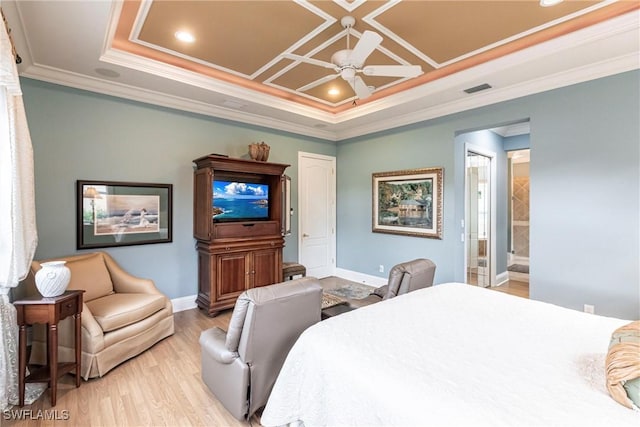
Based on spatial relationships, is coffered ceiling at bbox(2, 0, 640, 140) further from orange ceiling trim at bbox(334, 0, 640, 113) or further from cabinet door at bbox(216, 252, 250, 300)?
cabinet door at bbox(216, 252, 250, 300)

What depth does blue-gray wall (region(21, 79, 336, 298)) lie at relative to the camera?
3.14 meters

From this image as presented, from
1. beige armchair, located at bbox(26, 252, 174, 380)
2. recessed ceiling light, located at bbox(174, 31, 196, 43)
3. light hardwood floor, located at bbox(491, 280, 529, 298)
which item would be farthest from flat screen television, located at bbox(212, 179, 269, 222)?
light hardwood floor, located at bbox(491, 280, 529, 298)

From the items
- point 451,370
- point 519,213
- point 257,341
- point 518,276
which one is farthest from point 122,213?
point 519,213

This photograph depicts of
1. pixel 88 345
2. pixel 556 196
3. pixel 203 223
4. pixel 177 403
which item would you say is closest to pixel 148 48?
pixel 203 223

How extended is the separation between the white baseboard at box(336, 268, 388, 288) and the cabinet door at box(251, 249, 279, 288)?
175 cm

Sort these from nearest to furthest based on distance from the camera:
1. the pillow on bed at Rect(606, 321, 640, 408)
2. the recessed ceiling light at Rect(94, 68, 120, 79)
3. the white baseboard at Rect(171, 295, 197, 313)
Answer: the pillow on bed at Rect(606, 321, 640, 408)
the recessed ceiling light at Rect(94, 68, 120, 79)
the white baseboard at Rect(171, 295, 197, 313)

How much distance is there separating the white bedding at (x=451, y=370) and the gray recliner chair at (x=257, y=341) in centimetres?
27

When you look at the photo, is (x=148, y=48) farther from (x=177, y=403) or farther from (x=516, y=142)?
(x=516, y=142)

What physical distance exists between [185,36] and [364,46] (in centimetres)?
169

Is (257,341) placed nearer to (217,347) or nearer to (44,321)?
(217,347)

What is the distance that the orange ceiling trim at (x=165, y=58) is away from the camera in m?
2.53

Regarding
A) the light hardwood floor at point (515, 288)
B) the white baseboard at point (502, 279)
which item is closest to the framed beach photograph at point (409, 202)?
the light hardwood floor at point (515, 288)

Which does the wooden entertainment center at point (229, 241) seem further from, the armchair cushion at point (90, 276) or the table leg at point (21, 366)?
the table leg at point (21, 366)

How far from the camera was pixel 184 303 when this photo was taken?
405cm
